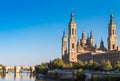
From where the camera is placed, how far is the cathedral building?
116800 millimetres

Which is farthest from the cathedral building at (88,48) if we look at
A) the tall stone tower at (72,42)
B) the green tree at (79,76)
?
the green tree at (79,76)

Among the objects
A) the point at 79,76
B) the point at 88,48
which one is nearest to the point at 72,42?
the point at 88,48

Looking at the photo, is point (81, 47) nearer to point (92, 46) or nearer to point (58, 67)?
point (92, 46)

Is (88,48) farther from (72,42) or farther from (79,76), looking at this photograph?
(79,76)

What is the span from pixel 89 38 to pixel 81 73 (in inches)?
3028

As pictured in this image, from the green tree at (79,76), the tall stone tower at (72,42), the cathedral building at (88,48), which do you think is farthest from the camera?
the tall stone tower at (72,42)

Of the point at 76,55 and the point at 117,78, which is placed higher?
the point at 76,55

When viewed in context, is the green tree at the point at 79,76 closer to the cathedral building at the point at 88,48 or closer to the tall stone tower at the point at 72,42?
the cathedral building at the point at 88,48

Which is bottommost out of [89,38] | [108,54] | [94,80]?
[94,80]

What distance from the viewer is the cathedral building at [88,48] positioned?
116800 mm

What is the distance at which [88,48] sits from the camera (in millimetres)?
142125

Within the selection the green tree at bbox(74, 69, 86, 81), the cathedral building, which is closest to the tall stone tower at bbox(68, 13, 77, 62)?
the cathedral building

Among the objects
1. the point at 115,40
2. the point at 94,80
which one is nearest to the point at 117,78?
the point at 94,80

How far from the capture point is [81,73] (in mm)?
73500
